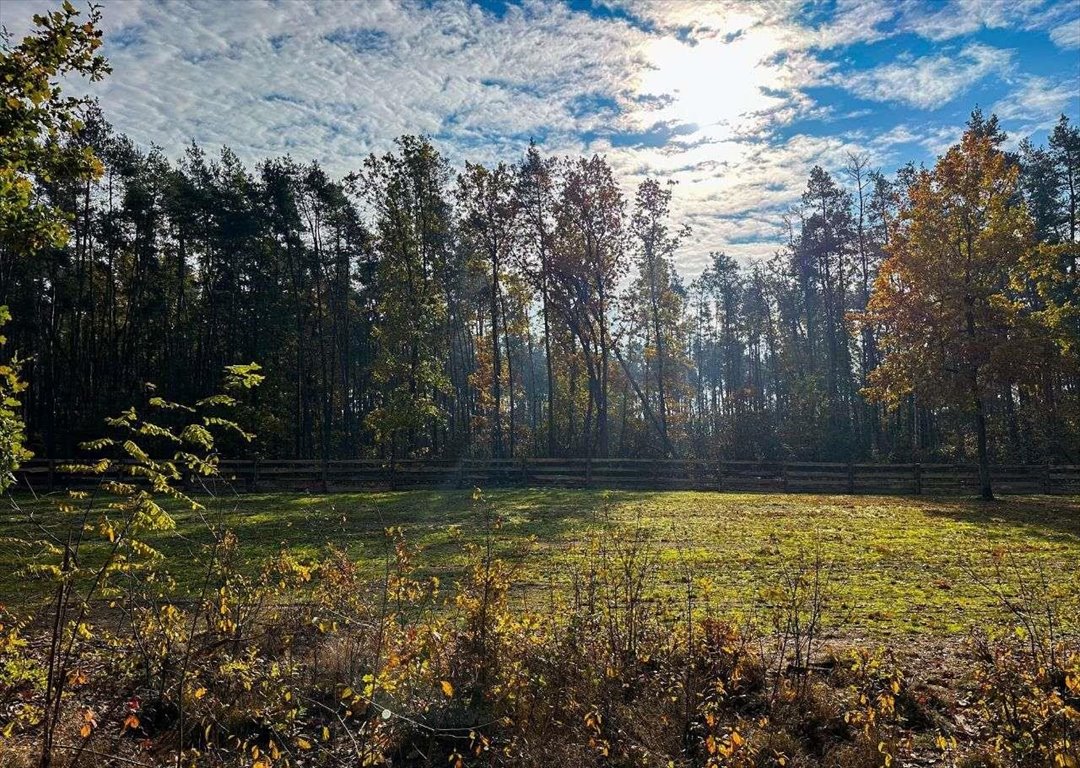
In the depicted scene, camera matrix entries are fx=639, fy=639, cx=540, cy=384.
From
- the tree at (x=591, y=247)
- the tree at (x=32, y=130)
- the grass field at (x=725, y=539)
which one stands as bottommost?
the grass field at (x=725, y=539)

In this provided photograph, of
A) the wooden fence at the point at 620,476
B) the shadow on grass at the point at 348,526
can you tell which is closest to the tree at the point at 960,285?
the wooden fence at the point at 620,476

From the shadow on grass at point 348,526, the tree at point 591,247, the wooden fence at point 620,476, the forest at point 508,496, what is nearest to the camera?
the forest at point 508,496

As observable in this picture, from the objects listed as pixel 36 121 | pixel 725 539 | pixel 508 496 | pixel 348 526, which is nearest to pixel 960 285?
pixel 725 539

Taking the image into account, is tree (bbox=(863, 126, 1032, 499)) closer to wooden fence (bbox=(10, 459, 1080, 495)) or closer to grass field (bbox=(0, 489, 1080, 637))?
wooden fence (bbox=(10, 459, 1080, 495))

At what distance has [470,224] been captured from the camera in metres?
33.0

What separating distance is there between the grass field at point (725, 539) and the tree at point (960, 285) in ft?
12.8

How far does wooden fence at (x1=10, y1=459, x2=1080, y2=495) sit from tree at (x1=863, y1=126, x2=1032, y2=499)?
3466 millimetres

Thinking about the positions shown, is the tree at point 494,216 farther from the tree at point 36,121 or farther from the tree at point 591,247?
the tree at point 36,121

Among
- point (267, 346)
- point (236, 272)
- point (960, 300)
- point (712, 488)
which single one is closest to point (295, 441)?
point (267, 346)

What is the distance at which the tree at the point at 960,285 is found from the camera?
65.6 feet

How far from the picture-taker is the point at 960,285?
20.2 metres

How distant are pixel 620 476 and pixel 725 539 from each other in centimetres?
1359

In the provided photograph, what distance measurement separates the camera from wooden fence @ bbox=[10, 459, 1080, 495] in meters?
23.8

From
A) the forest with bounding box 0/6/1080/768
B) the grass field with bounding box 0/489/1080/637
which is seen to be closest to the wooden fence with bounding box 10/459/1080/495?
the forest with bounding box 0/6/1080/768
